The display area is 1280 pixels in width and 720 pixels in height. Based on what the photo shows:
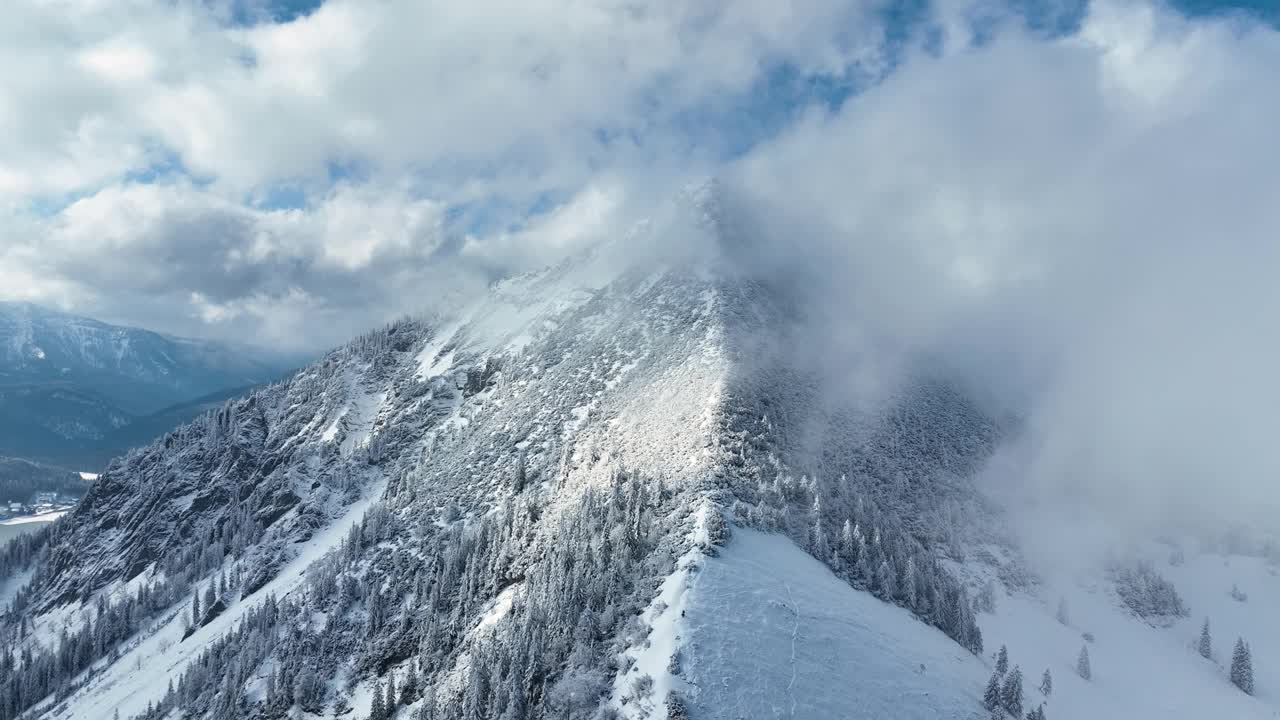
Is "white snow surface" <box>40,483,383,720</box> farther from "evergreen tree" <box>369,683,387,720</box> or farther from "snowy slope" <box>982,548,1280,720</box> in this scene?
"snowy slope" <box>982,548,1280,720</box>

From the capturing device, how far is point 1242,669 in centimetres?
9875

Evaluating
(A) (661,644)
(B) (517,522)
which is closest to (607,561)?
(A) (661,644)

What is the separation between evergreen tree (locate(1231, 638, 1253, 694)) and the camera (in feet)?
322

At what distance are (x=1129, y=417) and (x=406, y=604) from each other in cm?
18583

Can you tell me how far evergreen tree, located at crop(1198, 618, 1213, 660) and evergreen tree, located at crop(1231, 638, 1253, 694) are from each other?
3.53 metres

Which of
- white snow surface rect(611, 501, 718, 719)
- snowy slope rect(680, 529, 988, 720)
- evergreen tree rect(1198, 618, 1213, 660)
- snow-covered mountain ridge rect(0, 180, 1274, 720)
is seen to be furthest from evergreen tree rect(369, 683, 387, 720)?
evergreen tree rect(1198, 618, 1213, 660)

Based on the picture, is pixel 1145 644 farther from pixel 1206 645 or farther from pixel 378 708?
pixel 378 708

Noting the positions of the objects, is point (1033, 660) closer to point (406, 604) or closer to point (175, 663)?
point (406, 604)

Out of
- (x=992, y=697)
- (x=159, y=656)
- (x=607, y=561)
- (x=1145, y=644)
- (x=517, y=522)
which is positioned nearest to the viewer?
(x=992, y=697)

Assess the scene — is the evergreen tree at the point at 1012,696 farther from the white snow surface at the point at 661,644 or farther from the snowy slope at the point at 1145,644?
the white snow surface at the point at 661,644

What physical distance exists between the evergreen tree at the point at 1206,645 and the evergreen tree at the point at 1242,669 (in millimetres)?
3530

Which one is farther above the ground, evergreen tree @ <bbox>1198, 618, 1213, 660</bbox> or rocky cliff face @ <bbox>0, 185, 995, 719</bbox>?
rocky cliff face @ <bbox>0, 185, 995, 719</bbox>

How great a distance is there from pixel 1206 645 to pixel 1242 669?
6.26m

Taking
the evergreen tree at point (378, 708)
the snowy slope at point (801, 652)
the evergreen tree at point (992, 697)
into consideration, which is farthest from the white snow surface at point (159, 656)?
the evergreen tree at point (992, 697)
